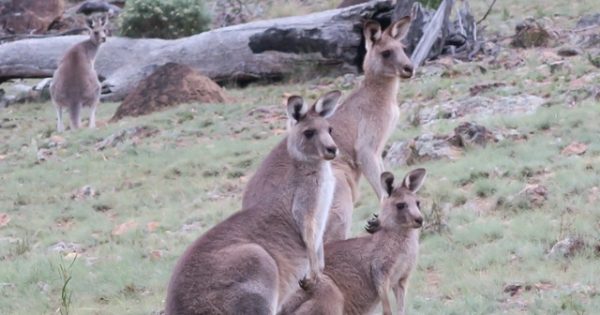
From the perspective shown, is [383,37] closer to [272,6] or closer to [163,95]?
[163,95]

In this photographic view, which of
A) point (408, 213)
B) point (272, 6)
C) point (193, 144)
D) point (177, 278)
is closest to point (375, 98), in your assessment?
point (408, 213)

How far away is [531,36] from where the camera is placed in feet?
58.0

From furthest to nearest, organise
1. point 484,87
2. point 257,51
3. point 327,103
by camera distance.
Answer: point 257,51, point 484,87, point 327,103

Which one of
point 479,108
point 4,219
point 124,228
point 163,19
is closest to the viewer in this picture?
point 124,228

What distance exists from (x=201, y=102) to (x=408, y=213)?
1011cm

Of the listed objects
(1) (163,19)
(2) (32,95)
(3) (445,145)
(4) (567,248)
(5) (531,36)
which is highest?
(4) (567,248)

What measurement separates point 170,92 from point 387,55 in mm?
8416

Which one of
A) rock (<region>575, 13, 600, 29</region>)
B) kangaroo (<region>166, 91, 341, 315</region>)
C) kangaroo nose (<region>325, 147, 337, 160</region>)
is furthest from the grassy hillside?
kangaroo nose (<region>325, 147, 337, 160</region>)

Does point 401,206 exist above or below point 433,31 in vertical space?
above

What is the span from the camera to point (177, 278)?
662 cm

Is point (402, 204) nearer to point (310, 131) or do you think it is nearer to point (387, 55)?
point (310, 131)

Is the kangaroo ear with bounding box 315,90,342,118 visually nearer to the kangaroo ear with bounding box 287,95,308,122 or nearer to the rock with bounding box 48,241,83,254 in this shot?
the kangaroo ear with bounding box 287,95,308,122

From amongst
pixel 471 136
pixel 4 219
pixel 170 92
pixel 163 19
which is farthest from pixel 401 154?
pixel 163 19

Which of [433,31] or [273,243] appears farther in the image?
[433,31]
